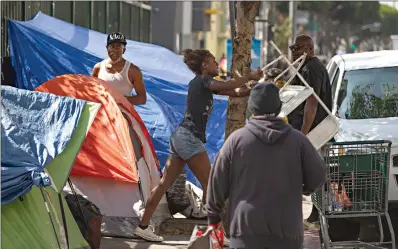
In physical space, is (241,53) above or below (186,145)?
above

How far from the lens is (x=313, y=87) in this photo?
947 centimetres

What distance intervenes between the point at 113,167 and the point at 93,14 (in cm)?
1360

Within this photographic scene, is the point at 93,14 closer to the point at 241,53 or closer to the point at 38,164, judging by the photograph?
the point at 241,53

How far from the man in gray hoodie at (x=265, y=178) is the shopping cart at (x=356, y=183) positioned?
1983 millimetres

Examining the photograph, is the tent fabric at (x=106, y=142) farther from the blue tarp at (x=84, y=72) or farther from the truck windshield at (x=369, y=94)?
the truck windshield at (x=369, y=94)

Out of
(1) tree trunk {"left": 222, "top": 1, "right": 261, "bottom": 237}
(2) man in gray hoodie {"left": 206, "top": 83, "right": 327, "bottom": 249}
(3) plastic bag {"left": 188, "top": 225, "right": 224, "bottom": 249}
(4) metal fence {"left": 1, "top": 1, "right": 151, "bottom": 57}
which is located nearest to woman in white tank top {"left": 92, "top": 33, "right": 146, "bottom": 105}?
(1) tree trunk {"left": 222, "top": 1, "right": 261, "bottom": 237}

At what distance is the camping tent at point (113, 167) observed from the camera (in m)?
9.33

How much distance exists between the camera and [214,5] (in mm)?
73500

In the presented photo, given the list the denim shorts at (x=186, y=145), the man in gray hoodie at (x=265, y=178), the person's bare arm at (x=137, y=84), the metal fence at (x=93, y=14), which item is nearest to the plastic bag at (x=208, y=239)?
the man in gray hoodie at (x=265, y=178)

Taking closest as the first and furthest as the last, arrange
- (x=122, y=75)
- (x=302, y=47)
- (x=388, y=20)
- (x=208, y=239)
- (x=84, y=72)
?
1. (x=208, y=239)
2. (x=302, y=47)
3. (x=122, y=75)
4. (x=84, y=72)
5. (x=388, y=20)

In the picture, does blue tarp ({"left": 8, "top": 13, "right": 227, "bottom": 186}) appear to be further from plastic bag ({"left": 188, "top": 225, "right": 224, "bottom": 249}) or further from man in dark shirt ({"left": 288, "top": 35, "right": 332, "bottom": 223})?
plastic bag ({"left": 188, "top": 225, "right": 224, "bottom": 249})

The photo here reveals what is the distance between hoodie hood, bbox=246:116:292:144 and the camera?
18.3 feet

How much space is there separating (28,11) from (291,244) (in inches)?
436

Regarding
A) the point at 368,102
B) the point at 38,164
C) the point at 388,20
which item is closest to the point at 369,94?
the point at 368,102
